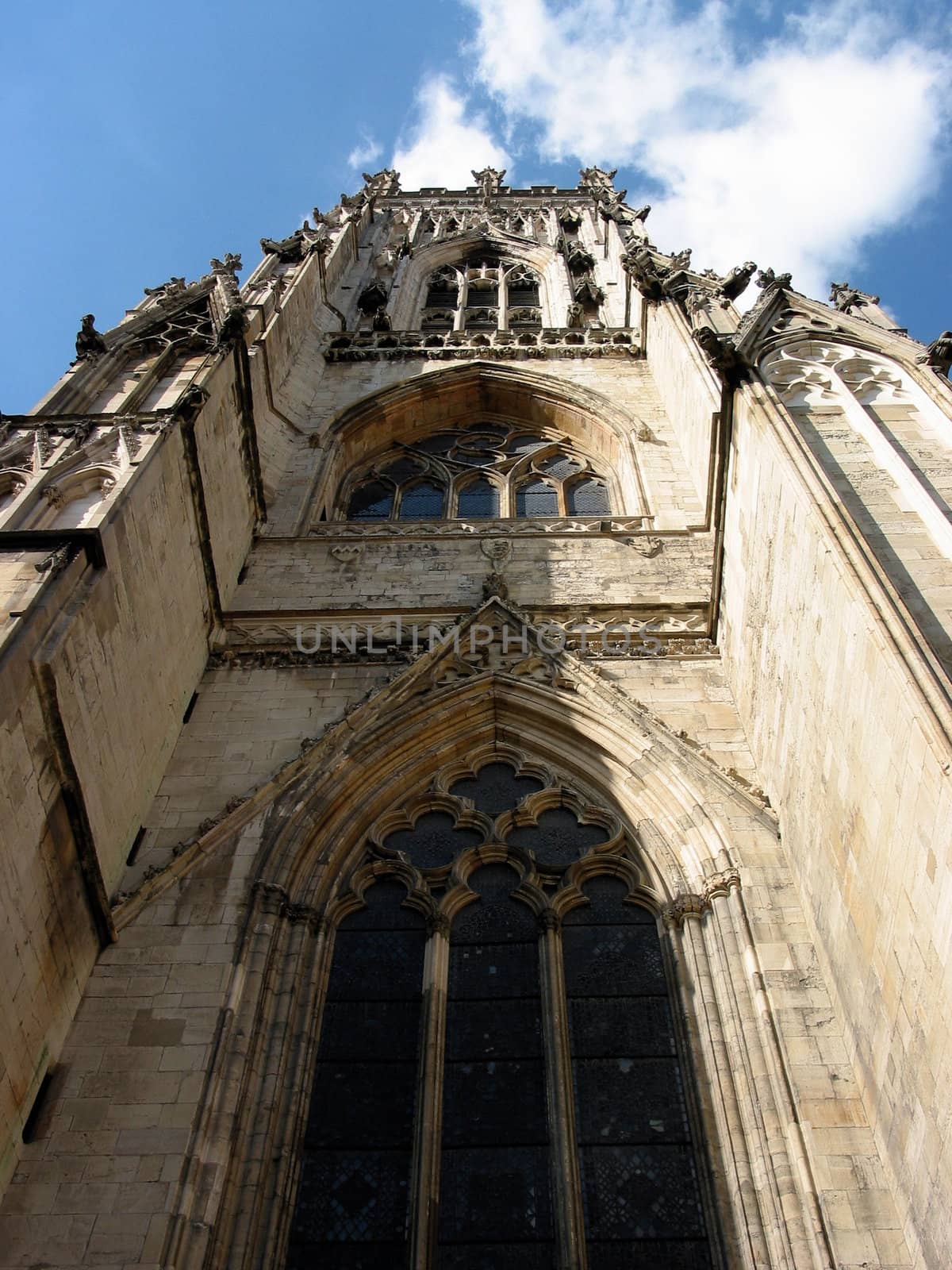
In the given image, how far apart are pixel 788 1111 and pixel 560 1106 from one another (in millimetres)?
1173

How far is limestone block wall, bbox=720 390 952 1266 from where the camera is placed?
497cm

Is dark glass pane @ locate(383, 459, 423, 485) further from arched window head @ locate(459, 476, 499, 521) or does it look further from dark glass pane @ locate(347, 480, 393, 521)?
arched window head @ locate(459, 476, 499, 521)

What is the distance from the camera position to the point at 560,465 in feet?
48.9

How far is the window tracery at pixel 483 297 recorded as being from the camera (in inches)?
844

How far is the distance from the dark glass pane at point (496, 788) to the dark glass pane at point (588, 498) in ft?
17.7

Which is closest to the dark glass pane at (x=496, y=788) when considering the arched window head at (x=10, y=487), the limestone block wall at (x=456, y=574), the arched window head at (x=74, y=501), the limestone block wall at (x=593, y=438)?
the limestone block wall at (x=456, y=574)

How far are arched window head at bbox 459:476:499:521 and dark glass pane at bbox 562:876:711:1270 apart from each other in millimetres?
6844

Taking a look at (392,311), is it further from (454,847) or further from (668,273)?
(454,847)

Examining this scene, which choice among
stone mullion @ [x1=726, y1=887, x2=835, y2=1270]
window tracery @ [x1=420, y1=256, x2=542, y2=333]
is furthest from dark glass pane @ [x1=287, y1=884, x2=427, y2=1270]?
window tracery @ [x1=420, y1=256, x2=542, y2=333]

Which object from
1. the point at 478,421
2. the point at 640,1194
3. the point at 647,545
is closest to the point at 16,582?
the point at 640,1194

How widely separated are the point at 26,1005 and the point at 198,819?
2102 millimetres

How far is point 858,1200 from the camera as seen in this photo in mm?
5445

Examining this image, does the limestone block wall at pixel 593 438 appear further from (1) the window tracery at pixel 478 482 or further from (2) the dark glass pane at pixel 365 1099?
(2) the dark glass pane at pixel 365 1099

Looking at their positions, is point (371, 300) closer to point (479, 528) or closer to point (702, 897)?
point (479, 528)
